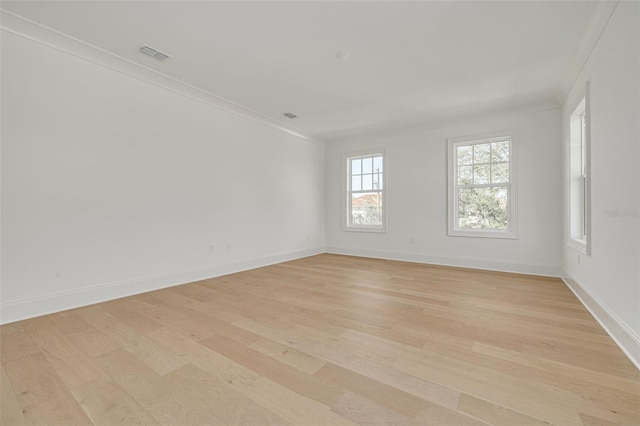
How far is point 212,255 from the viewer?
12.6 feet

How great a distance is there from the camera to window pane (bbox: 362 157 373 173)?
5.64m

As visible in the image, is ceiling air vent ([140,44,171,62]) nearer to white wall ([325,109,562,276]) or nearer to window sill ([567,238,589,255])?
white wall ([325,109,562,276])

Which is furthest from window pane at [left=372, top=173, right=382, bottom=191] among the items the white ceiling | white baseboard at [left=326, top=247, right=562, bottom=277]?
the white ceiling

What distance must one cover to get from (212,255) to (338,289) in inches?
73.3

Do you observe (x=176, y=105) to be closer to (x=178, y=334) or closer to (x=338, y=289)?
(x=178, y=334)

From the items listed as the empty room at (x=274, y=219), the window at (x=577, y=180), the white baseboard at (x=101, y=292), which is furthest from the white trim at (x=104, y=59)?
the window at (x=577, y=180)

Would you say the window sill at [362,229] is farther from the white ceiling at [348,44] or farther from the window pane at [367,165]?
the white ceiling at [348,44]

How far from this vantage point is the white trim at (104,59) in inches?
90.2

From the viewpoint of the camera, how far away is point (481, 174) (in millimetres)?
4492

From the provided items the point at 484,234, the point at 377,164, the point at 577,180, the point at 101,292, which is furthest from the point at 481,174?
the point at 101,292

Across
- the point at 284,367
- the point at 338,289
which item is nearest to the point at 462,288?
the point at 338,289

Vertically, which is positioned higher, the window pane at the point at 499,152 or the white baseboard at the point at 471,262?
the window pane at the point at 499,152

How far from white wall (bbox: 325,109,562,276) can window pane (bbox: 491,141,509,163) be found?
0.18 meters

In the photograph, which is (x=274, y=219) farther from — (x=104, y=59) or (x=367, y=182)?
(x=104, y=59)
